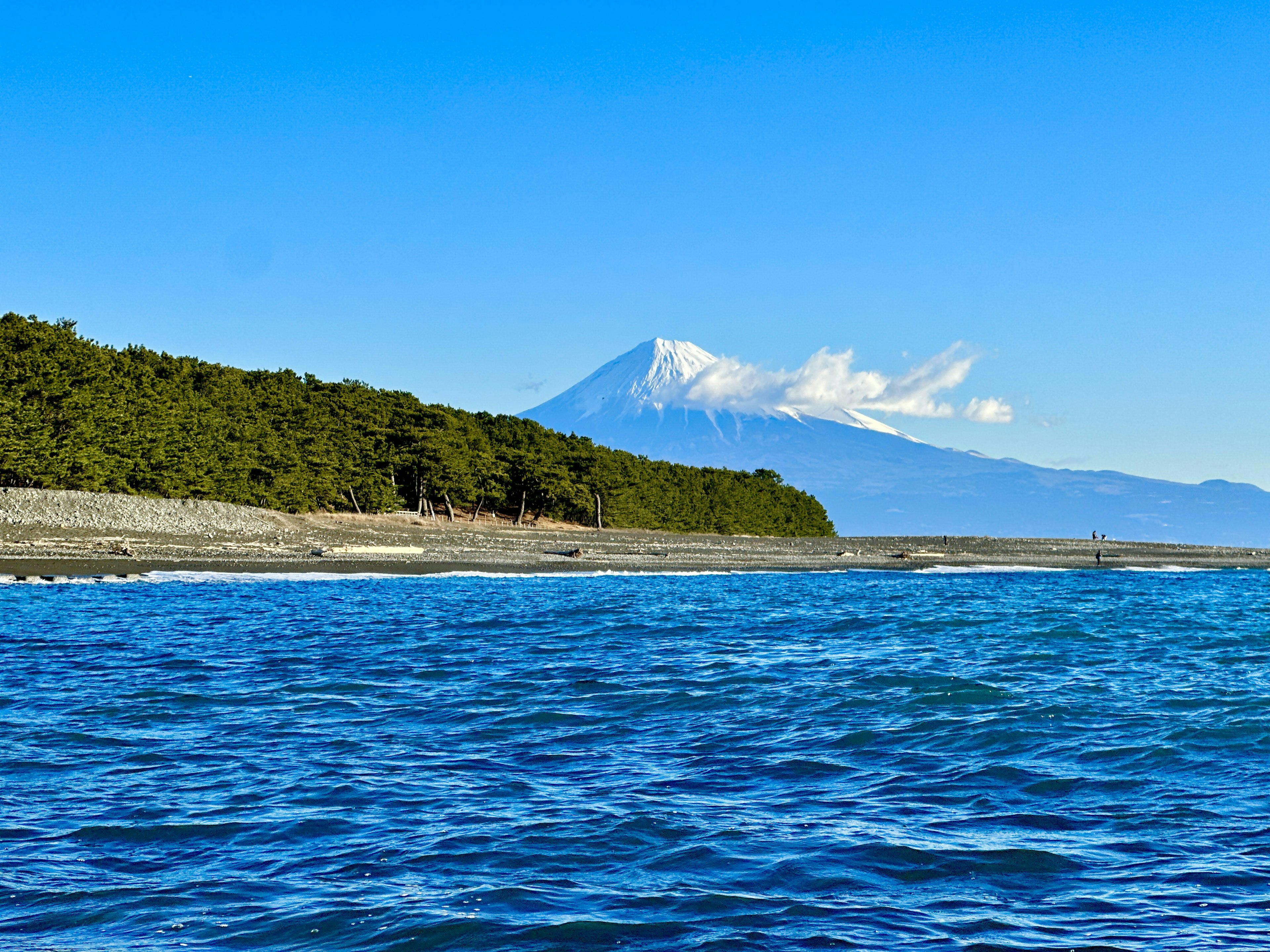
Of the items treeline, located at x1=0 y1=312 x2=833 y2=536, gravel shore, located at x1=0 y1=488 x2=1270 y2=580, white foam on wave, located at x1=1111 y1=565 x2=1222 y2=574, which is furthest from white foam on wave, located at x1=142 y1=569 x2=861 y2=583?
white foam on wave, located at x1=1111 y1=565 x2=1222 y2=574

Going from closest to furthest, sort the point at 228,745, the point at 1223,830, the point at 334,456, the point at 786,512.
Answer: the point at 1223,830
the point at 228,745
the point at 334,456
the point at 786,512

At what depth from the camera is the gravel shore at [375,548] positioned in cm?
5509

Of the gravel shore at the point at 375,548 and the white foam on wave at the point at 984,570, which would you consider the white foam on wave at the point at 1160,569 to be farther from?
the white foam on wave at the point at 984,570

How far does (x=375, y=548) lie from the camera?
230 feet

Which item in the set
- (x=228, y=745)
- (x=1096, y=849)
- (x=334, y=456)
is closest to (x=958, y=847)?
(x=1096, y=849)

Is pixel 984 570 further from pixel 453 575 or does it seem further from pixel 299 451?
pixel 299 451

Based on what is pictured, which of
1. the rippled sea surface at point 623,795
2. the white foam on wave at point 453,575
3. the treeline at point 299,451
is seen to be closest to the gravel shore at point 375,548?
the white foam on wave at point 453,575

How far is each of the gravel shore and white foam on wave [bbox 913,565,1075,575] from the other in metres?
0.44

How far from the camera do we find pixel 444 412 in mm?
111938

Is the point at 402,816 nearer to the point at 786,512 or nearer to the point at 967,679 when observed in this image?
the point at 967,679

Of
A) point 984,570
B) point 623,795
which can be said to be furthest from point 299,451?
point 623,795

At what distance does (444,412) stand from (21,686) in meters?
93.2

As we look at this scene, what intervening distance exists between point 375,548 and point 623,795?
197 feet

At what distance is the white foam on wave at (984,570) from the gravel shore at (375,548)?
44 cm
